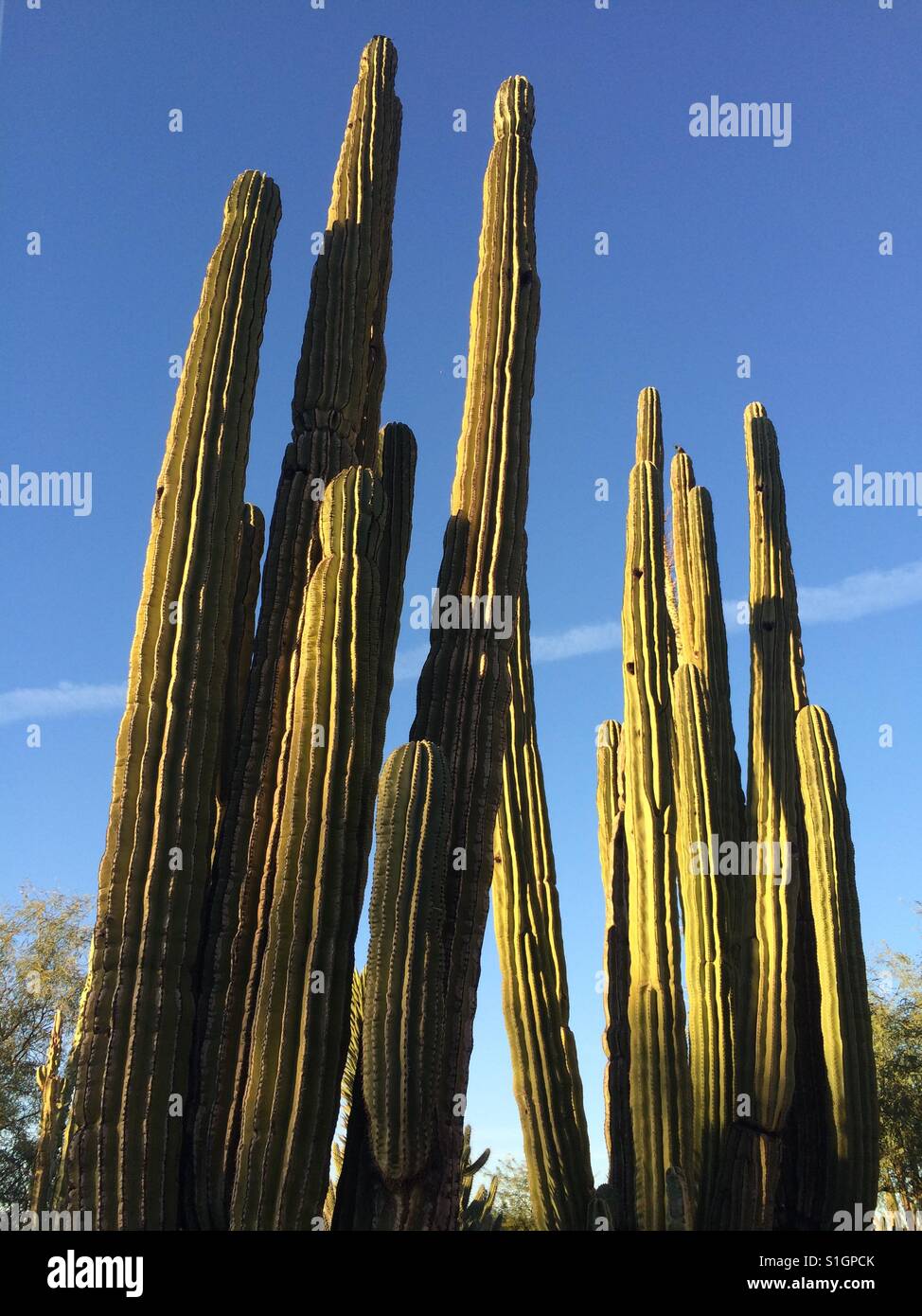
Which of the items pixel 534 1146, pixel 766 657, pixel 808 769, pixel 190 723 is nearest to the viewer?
pixel 190 723

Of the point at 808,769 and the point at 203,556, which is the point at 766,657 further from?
the point at 203,556

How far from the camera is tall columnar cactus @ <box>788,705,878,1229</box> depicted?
7.77 meters

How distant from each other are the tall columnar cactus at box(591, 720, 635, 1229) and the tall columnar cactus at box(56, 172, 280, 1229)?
325cm

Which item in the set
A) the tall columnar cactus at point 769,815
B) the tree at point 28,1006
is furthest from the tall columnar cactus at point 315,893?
the tree at point 28,1006

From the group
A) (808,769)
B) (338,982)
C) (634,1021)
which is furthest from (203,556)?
(808,769)

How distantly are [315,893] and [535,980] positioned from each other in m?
2.78

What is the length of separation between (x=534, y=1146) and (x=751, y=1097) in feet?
4.86

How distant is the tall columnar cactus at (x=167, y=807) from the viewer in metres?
4.93

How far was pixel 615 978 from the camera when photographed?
851 cm

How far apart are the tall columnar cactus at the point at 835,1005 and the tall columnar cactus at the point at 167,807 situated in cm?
461

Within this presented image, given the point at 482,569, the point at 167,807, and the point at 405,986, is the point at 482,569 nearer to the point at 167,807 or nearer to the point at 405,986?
the point at 167,807

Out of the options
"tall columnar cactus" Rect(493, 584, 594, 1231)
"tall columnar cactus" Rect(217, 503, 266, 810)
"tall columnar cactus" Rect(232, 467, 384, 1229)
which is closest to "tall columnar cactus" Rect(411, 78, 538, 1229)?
"tall columnar cactus" Rect(232, 467, 384, 1229)

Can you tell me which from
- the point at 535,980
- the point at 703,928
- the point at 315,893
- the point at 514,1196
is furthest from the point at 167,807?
the point at 514,1196
